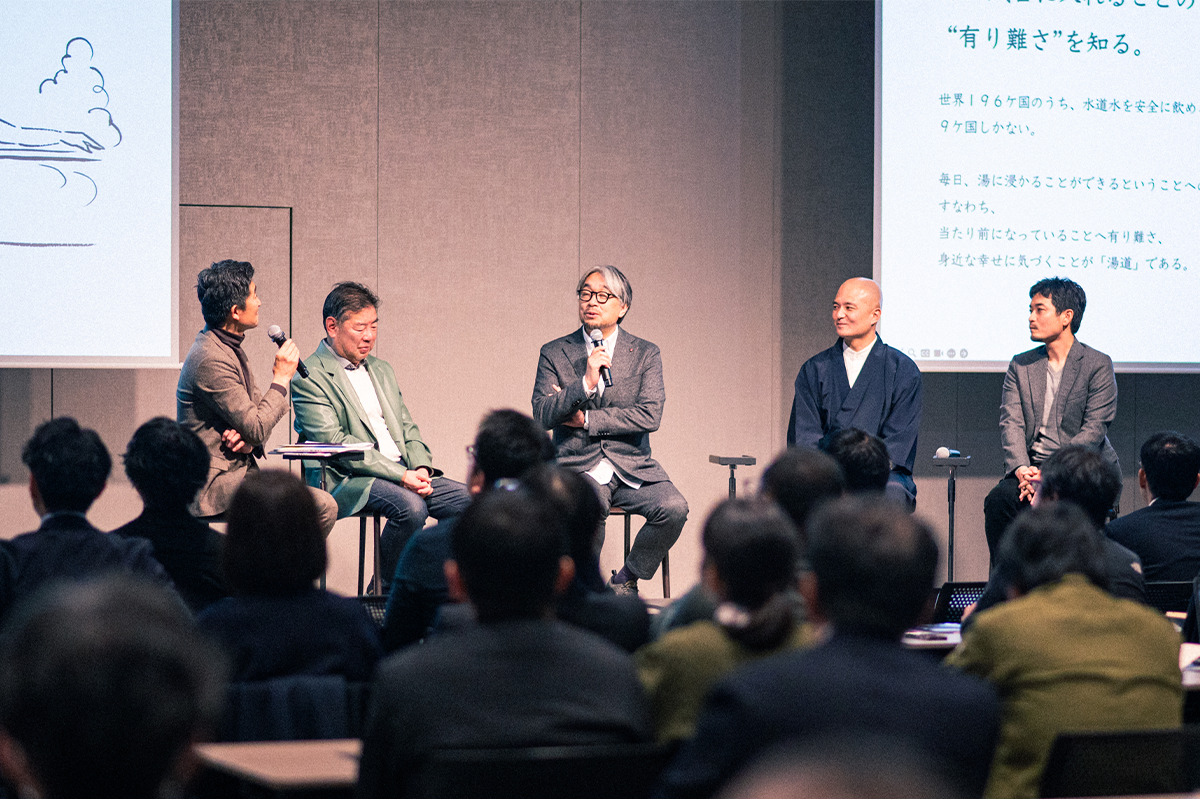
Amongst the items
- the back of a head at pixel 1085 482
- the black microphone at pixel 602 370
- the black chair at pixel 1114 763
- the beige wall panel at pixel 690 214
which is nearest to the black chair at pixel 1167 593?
the back of a head at pixel 1085 482

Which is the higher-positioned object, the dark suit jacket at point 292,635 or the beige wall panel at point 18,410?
the beige wall panel at point 18,410

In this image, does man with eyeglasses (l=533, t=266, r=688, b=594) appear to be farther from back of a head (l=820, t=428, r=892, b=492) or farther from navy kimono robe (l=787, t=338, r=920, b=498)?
back of a head (l=820, t=428, r=892, b=492)

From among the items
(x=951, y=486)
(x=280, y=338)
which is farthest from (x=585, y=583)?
(x=951, y=486)

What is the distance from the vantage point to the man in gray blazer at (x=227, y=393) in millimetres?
3873

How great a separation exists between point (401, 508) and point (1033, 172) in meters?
2.90

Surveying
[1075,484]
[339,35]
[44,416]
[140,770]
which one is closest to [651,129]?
[339,35]

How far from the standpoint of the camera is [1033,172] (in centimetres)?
499

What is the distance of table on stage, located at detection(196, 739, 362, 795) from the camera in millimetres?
1370

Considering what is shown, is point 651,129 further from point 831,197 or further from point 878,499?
point 878,499

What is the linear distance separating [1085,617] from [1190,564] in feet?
5.23

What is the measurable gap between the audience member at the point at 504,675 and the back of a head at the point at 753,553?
195mm

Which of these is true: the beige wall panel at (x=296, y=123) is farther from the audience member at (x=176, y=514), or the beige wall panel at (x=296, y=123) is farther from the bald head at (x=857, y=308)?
the audience member at (x=176, y=514)

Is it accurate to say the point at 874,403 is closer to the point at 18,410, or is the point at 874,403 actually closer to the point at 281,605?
the point at 281,605

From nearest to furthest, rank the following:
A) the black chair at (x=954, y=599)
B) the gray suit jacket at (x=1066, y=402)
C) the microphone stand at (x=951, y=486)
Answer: the black chair at (x=954, y=599) < the gray suit jacket at (x=1066, y=402) < the microphone stand at (x=951, y=486)
